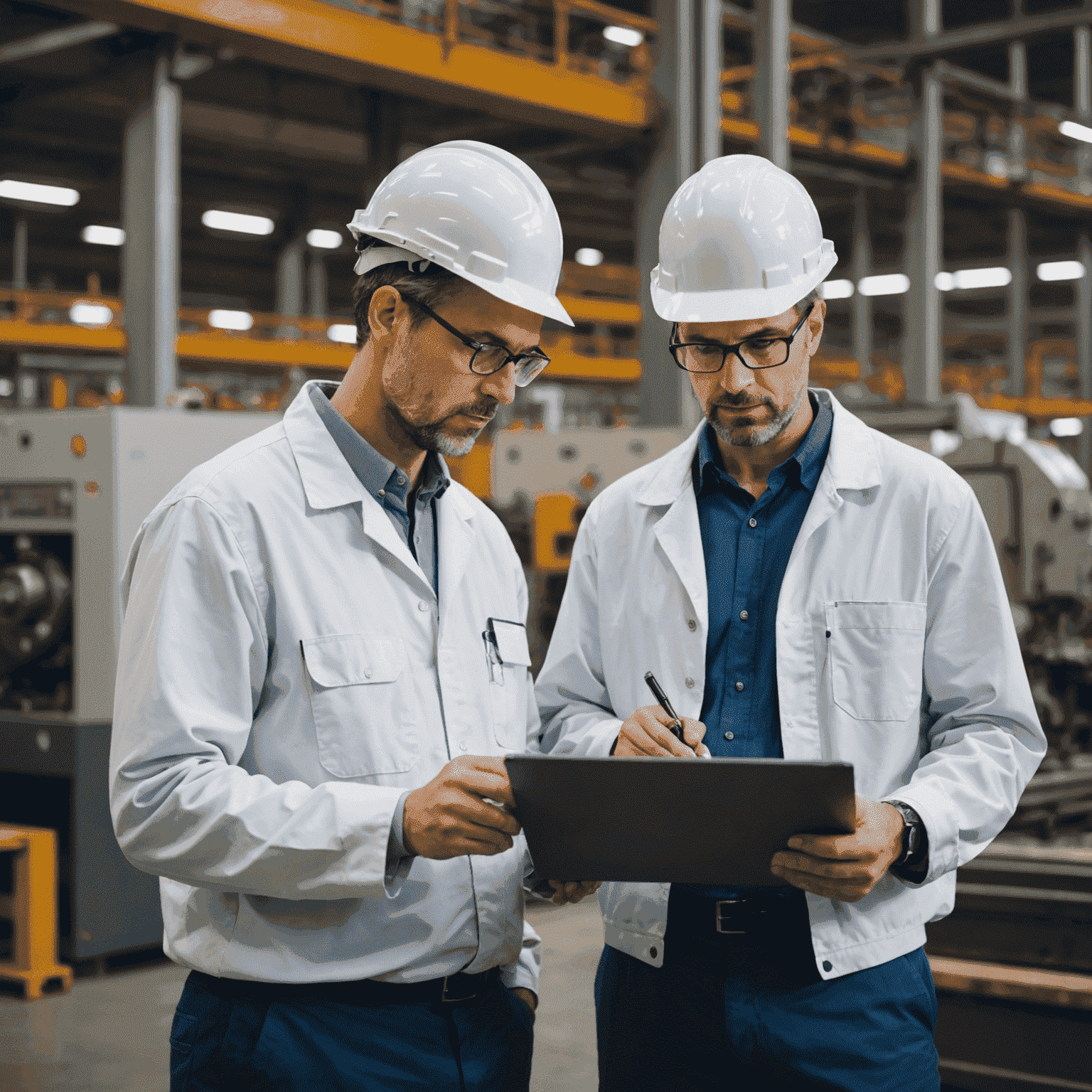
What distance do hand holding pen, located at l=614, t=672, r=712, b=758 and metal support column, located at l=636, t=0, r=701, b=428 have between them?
7321 millimetres

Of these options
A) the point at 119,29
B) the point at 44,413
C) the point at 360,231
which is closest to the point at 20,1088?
the point at 44,413

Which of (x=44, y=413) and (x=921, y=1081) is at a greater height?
(x=44, y=413)

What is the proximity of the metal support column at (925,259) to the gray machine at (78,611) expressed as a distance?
9.08 m

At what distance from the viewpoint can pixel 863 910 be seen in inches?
77.4

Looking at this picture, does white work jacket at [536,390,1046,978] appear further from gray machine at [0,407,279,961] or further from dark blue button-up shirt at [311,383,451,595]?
gray machine at [0,407,279,961]

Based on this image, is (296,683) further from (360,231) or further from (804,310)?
(804,310)

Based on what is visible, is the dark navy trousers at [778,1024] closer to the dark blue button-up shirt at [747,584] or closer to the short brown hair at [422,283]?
the dark blue button-up shirt at [747,584]

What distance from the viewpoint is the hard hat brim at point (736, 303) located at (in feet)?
6.82

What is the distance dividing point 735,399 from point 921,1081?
3.52ft

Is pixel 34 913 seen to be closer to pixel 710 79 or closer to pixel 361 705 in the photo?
pixel 361 705

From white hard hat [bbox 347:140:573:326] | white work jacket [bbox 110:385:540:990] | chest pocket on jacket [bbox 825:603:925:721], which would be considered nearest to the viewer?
white work jacket [bbox 110:385:540:990]

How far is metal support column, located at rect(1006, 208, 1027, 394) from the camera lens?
1741 centimetres

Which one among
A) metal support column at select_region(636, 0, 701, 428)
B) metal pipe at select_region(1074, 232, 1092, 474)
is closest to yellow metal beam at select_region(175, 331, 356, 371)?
metal support column at select_region(636, 0, 701, 428)

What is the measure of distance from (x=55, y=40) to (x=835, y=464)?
31.4ft
